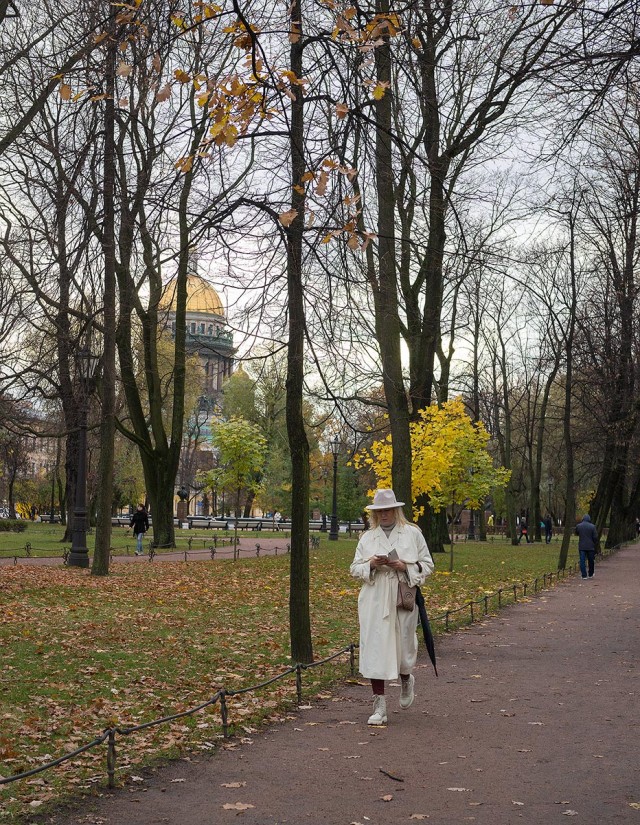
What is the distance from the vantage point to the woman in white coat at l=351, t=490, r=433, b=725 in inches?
346

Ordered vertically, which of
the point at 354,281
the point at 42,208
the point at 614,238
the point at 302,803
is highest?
the point at 614,238

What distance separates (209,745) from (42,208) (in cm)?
604

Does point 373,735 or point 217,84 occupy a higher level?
point 217,84

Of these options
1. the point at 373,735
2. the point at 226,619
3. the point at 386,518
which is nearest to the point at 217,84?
the point at 386,518

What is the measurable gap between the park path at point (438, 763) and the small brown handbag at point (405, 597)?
0.95 metres

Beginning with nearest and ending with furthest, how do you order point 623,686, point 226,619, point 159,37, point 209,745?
point 159,37 < point 209,745 < point 623,686 < point 226,619

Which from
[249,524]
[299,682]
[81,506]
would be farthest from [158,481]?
[249,524]

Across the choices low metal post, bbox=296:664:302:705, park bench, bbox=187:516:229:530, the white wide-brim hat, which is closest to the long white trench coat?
the white wide-brim hat

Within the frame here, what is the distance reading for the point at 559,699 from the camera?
1014 centimetres

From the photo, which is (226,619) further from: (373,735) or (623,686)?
(373,735)

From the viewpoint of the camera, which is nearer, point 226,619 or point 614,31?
point 614,31

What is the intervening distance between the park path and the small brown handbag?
95cm

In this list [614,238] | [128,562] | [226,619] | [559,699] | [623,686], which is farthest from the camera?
[614,238]

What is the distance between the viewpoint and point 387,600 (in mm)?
8984
